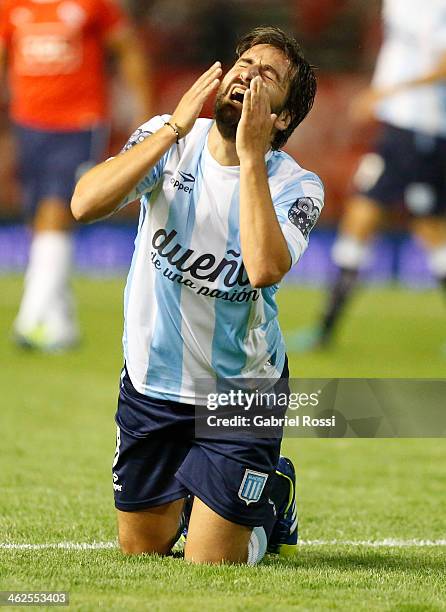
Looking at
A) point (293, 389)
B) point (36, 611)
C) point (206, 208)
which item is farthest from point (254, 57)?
point (36, 611)

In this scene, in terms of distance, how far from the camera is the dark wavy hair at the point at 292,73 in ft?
13.5

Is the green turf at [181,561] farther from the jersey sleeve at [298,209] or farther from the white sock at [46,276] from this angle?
the jersey sleeve at [298,209]

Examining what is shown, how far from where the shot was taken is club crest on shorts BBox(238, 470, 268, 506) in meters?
4.31

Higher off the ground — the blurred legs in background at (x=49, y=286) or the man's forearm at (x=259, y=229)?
the man's forearm at (x=259, y=229)

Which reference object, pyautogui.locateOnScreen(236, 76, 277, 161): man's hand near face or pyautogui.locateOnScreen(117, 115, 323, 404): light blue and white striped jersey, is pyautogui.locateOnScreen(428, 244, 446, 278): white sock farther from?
pyautogui.locateOnScreen(236, 76, 277, 161): man's hand near face

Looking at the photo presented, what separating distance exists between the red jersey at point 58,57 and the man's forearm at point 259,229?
6.19m

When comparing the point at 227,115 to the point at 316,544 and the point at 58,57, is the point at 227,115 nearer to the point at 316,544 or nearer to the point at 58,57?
the point at 316,544

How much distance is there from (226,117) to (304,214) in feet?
1.25

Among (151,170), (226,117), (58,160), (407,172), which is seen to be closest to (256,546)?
(151,170)

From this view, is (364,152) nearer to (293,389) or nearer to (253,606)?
(293,389)

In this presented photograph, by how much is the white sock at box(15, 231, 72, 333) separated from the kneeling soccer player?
4959 millimetres

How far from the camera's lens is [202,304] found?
4320 mm

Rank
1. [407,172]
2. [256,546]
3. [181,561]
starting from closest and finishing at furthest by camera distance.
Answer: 1. [181,561]
2. [256,546]
3. [407,172]

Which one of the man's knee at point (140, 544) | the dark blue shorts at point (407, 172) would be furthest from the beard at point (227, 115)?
the dark blue shorts at point (407, 172)
